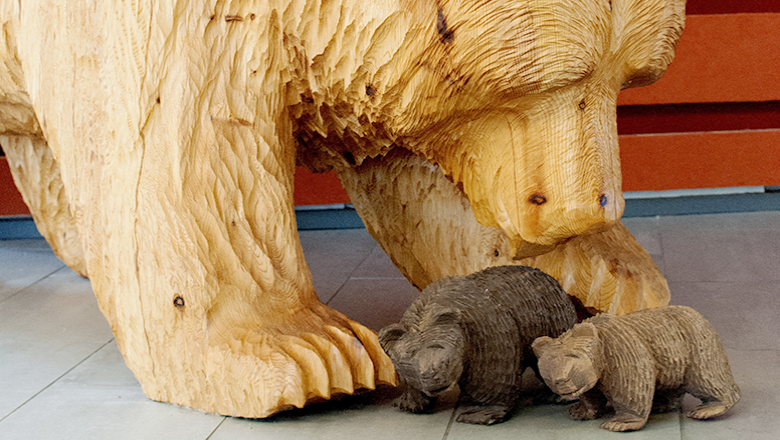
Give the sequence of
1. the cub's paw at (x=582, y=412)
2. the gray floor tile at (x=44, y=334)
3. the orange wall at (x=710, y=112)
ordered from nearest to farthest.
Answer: the cub's paw at (x=582, y=412) → the gray floor tile at (x=44, y=334) → the orange wall at (x=710, y=112)

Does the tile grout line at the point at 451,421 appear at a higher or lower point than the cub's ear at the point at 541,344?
lower

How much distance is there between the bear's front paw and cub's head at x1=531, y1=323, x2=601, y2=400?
0.63ft

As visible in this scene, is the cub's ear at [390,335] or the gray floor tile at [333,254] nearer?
the cub's ear at [390,335]

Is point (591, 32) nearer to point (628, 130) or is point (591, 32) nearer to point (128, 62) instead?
point (128, 62)

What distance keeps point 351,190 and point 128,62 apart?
555 millimetres

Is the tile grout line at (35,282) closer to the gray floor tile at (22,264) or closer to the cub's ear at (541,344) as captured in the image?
the gray floor tile at (22,264)

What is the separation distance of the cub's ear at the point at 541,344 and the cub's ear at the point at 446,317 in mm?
101

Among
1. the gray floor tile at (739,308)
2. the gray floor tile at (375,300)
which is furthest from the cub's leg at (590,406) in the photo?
the gray floor tile at (375,300)

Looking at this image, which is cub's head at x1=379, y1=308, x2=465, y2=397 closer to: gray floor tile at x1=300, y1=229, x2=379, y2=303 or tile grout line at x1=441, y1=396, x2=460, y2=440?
tile grout line at x1=441, y1=396, x2=460, y2=440

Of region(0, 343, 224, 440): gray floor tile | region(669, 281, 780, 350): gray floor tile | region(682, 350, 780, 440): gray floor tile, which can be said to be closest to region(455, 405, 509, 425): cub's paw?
region(682, 350, 780, 440): gray floor tile

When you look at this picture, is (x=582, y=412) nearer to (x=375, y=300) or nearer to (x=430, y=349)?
(x=430, y=349)

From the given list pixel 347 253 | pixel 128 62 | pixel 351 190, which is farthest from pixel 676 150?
pixel 128 62

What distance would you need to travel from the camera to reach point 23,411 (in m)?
1.18

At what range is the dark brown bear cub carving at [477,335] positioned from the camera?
3.14 ft
